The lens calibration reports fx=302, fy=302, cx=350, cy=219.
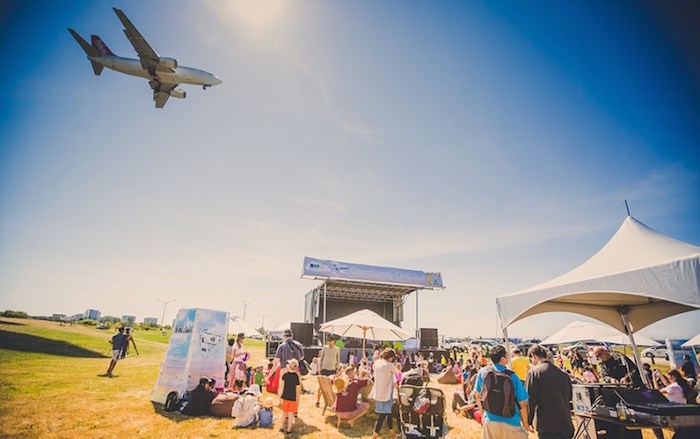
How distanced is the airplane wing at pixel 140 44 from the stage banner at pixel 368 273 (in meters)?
14.1

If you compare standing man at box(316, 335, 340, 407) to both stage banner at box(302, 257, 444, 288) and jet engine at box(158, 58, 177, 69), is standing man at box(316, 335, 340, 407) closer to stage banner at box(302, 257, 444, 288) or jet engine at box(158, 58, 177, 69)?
stage banner at box(302, 257, 444, 288)

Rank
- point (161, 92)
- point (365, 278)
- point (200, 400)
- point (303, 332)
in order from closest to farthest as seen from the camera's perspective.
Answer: point (200, 400) < point (161, 92) < point (303, 332) < point (365, 278)

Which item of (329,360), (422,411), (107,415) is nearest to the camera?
(422,411)

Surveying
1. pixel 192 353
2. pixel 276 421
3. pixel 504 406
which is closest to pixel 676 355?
pixel 504 406

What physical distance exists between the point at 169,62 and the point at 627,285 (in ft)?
63.7

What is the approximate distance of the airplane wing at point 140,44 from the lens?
1460 centimetres

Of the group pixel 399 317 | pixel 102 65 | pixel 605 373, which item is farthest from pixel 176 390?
pixel 399 317

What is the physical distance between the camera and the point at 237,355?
9.50 meters

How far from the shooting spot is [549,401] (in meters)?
3.92

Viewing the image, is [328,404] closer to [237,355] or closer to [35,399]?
[237,355]

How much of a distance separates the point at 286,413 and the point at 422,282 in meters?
18.7

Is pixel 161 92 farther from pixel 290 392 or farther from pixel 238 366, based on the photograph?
pixel 290 392

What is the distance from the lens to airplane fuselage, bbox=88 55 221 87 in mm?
15836

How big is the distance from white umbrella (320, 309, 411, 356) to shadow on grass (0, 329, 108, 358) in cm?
1906
